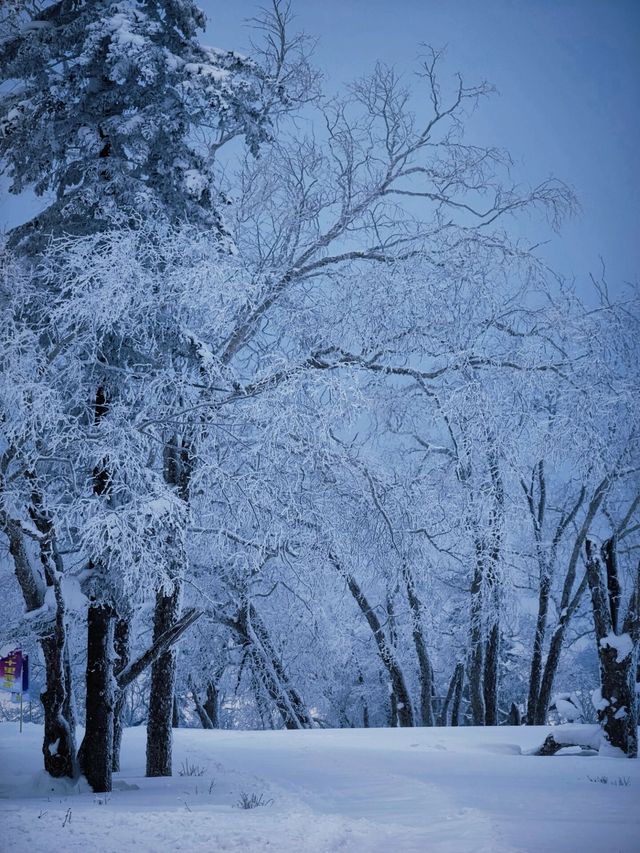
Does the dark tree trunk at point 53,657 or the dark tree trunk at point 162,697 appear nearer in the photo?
the dark tree trunk at point 53,657

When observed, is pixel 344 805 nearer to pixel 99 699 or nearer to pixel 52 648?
pixel 99 699

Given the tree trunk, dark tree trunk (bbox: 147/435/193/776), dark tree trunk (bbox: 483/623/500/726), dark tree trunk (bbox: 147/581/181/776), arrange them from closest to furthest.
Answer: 1. the tree trunk
2. dark tree trunk (bbox: 147/435/193/776)
3. dark tree trunk (bbox: 147/581/181/776)
4. dark tree trunk (bbox: 483/623/500/726)

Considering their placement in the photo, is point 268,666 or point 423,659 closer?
point 268,666

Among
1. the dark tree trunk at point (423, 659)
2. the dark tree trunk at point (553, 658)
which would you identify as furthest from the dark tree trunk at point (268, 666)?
the dark tree trunk at point (553, 658)

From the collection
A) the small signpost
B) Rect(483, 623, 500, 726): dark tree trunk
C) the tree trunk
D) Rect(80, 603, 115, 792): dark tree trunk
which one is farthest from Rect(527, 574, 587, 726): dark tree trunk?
the tree trunk

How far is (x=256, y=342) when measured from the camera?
7047 mm

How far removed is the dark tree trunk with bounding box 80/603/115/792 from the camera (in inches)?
245

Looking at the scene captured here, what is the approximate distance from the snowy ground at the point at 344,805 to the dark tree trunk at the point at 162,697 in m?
0.53

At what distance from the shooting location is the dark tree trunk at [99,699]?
621 centimetres

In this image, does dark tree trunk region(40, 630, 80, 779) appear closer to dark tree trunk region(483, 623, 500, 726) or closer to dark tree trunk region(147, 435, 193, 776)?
dark tree trunk region(147, 435, 193, 776)

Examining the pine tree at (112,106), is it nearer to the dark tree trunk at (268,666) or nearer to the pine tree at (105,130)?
the pine tree at (105,130)

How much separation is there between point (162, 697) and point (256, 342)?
11.9ft

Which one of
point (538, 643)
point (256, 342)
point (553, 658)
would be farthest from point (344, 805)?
point (538, 643)

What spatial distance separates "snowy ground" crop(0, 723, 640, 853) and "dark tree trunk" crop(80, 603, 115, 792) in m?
0.18
